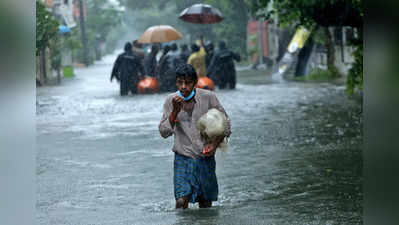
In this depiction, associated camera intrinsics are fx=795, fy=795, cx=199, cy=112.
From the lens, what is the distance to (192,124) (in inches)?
249

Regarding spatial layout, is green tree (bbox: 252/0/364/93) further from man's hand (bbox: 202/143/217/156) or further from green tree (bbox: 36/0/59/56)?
man's hand (bbox: 202/143/217/156)

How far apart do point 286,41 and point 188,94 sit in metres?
31.2

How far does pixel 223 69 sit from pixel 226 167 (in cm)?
1512

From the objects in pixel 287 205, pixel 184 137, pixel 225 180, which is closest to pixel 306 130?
pixel 225 180

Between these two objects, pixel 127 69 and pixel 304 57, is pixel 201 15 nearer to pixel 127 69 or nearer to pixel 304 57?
pixel 127 69

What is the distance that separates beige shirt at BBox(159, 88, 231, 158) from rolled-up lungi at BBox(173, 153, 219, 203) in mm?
75

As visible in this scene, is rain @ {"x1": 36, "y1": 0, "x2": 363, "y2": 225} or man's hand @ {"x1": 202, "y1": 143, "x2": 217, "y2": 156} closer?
man's hand @ {"x1": 202, "y1": 143, "x2": 217, "y2": 156}

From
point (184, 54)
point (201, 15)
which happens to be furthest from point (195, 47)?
point (201, 15)

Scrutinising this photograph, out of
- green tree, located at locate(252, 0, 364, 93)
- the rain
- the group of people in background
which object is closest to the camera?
the rain

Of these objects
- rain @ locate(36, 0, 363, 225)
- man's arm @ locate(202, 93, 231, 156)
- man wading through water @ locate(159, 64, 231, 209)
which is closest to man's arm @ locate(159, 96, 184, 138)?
man wading through water @ locate(159, 64, 231, 209)

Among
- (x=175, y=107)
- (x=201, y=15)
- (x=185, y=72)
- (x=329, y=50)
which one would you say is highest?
(x=201, y=15)

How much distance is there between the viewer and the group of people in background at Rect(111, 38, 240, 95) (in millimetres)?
23547

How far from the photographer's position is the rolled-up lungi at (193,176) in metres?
6.41
